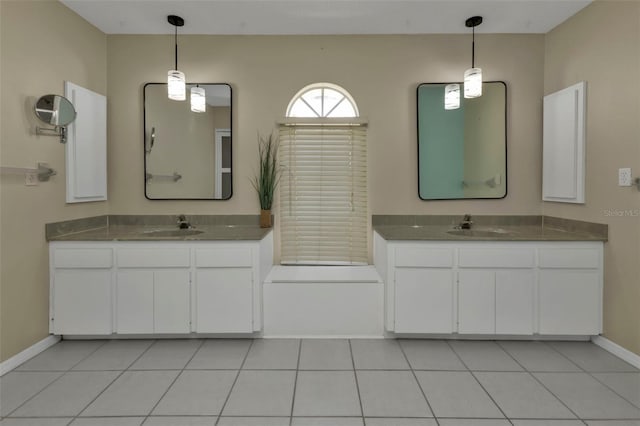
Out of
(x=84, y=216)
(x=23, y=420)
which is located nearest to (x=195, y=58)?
(x=84, y=216)

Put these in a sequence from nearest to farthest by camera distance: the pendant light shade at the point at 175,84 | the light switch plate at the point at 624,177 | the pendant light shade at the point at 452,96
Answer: the light switch plate at the point at 624,177 < the pendant light shade at the point at 175,84 < the pendant light shade at the point at 452,96

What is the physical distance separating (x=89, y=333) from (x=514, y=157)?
3728 millimetres

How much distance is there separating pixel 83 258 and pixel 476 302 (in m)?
2.87

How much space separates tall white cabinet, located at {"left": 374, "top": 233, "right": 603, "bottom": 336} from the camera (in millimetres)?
2602


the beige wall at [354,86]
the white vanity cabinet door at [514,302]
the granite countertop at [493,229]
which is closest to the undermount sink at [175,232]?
the beige wall at [354,86]

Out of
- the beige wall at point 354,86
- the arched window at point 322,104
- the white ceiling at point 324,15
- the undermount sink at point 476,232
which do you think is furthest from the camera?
the arched window at point 322,104

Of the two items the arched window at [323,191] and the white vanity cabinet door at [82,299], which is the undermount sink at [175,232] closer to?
the white vanity cabinet door at [82,299]

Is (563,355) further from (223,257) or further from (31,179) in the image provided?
(31,179)

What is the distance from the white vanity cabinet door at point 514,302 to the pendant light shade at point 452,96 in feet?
4.82

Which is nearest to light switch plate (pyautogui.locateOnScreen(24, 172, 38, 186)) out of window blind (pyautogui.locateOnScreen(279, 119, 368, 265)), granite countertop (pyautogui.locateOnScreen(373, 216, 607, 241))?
window blind (pyautogui.locateOnScreen(279, 119, 368, 265))

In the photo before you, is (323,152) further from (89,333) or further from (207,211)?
(89,333)

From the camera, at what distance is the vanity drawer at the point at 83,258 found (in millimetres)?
2631

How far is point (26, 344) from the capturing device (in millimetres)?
2459

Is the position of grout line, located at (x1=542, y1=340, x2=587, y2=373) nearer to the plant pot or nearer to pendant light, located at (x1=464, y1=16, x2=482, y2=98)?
pendant light, located at (x1=464, y1=16, x2=482, y2=98)
